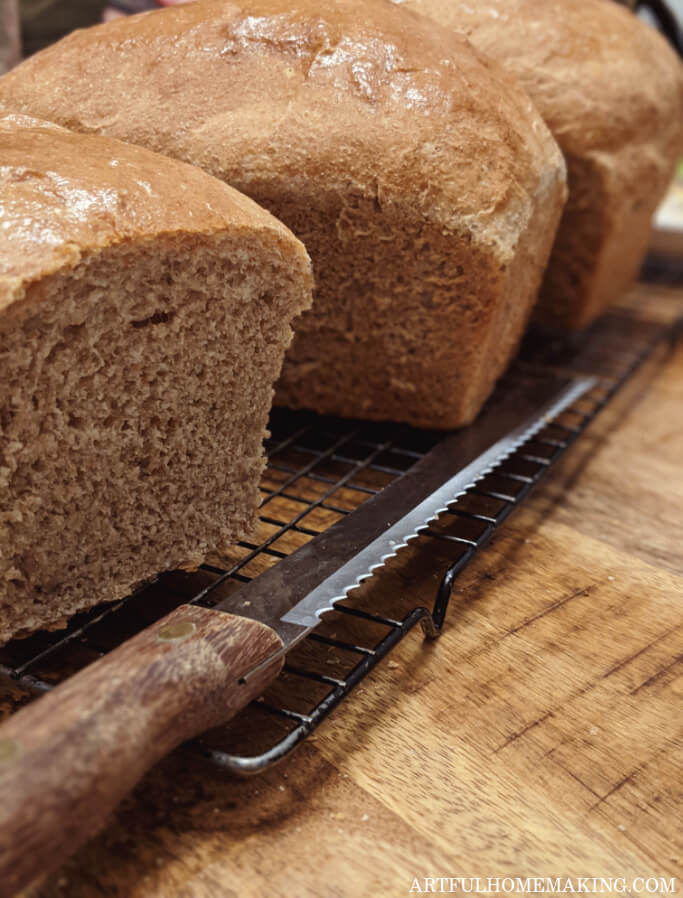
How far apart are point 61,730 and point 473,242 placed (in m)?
1.53

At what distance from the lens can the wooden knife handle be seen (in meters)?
1.10

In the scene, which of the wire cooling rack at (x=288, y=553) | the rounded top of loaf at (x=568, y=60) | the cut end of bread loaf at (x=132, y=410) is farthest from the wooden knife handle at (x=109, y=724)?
the rounded top of loaf at (x=568, y=60)

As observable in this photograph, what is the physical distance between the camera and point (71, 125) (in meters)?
2.27

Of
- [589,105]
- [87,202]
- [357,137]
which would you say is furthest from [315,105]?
[589,105]

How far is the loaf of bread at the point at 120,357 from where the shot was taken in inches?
57.5

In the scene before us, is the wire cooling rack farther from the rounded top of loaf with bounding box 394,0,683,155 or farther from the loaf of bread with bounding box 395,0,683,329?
the rounded top of loaf with bounding box 394,0,683,155

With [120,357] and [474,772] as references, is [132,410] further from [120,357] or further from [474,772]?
[474,772]

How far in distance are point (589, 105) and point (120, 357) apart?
74.9 inches

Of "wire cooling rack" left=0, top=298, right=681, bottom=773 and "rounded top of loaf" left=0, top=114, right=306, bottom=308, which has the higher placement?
"rounded top of loaf" left=0, top=114, right=306, bottom=308

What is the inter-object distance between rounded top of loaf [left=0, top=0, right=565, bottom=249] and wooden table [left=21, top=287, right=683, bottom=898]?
35.9 inches

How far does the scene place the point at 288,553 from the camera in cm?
201

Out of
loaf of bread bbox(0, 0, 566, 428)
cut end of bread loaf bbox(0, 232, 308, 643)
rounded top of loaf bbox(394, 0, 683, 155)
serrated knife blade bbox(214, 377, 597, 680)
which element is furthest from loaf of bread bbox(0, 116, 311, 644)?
rounded top of loaf bbox(394, 0, 683, 155)

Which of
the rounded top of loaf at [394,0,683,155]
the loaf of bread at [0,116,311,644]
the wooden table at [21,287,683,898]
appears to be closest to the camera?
the wooden table at [21,287,683,898]

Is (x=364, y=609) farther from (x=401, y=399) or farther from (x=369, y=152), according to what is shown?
(x=369, y=152)
